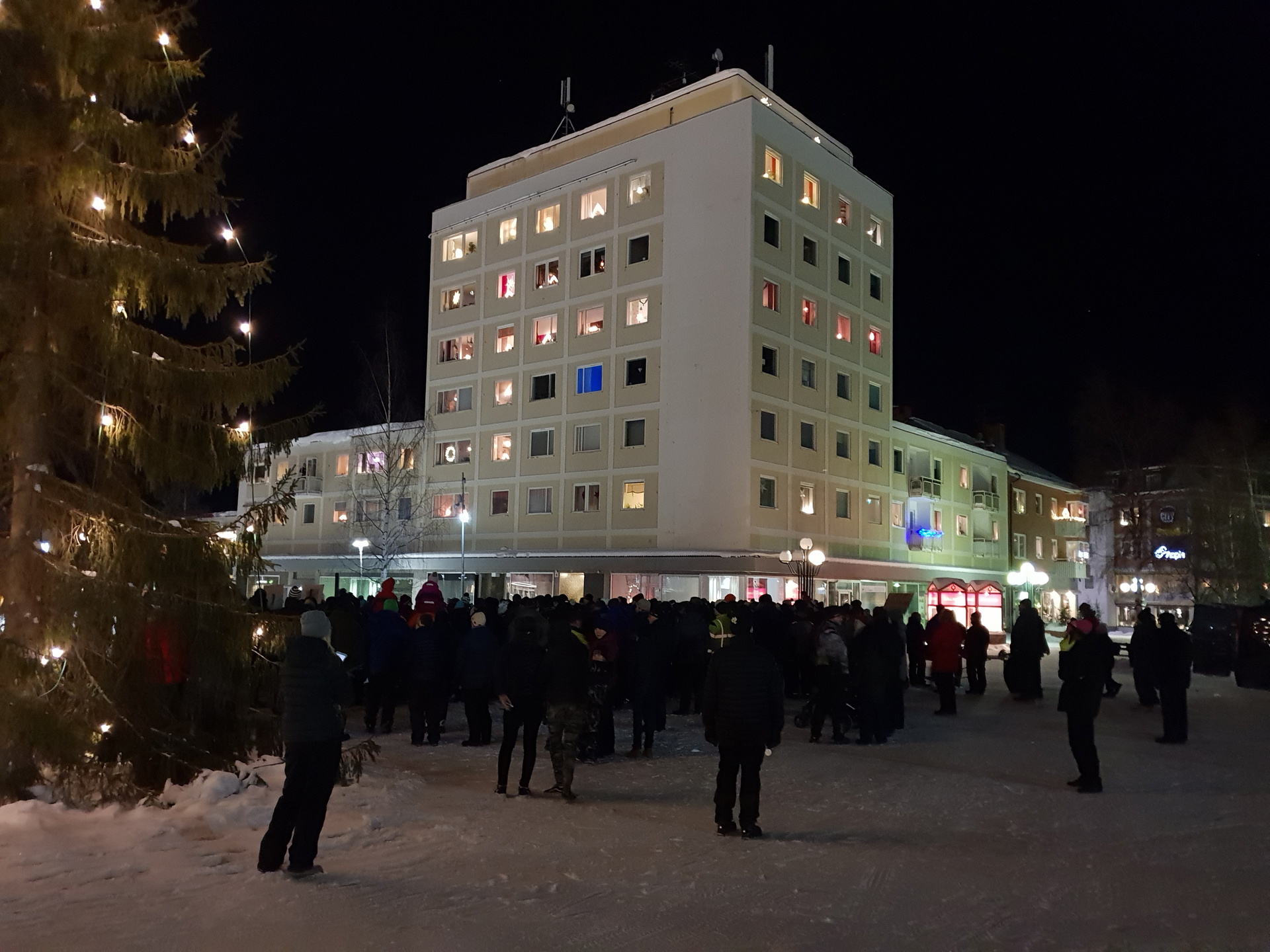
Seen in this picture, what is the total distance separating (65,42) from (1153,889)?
34.8ft

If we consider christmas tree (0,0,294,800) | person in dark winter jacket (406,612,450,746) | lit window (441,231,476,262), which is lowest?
person in dark winter jacket (406,612,450,746)

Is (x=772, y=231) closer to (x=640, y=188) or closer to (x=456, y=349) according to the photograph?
(x=640, y=188)

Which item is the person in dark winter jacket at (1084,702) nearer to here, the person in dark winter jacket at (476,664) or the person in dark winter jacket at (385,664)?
the person in dark winter jacket at (476,664)

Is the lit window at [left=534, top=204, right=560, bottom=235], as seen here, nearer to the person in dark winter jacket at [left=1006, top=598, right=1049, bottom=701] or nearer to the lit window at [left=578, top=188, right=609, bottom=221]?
the lit window at [left=578, top=188, right=609, bottom=221]

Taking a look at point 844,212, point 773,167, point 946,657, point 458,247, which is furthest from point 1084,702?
point 458,247

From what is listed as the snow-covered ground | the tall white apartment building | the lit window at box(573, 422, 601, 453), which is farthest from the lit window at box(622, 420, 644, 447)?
the snow-covered ground

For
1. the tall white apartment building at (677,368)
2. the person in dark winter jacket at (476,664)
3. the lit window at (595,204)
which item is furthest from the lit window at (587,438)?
the person in dark winter jacket at (476,664)

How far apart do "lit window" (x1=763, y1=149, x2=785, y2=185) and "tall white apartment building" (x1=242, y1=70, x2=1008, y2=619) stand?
0.13 m

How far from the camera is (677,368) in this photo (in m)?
38.2

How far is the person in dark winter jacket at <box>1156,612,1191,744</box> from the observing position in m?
13.8

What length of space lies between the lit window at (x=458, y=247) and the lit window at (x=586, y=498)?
12.8 m

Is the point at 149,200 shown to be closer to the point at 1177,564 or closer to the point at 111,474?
the point at 111,474

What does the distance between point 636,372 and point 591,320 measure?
11.2ft

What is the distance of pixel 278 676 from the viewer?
30.5 feet
